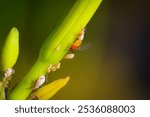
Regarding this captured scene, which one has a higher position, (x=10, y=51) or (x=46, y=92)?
(x=10, y=51)

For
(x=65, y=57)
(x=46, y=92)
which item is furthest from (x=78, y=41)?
(x=46, y=92)

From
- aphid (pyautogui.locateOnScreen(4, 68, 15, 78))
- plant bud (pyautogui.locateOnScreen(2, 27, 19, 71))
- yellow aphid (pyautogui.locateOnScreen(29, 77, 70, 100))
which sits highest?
plant bud (pyautogui.locateOnScreen(2, 27, 19, 71))

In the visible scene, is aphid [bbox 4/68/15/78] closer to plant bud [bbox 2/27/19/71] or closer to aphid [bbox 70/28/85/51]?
plant bud [bbox 2/27/19/71]

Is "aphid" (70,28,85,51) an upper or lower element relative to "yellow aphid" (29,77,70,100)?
upper

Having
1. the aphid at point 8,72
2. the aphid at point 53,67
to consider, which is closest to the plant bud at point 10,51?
the aphid at point 8,72

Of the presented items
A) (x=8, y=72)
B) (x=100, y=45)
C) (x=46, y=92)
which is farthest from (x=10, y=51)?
(x=100, y=45)

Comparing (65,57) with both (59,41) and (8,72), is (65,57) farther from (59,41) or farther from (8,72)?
(8,72)

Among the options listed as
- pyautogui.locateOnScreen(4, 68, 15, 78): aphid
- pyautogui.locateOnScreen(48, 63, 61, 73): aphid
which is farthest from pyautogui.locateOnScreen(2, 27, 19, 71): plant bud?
pyautogui.locateOnScreen(48, 63, 61, 73): aphid
